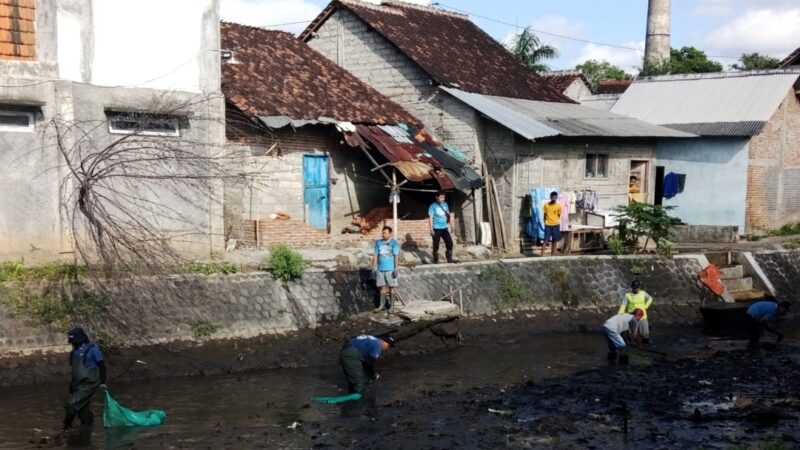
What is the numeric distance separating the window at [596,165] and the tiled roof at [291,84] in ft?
17.5

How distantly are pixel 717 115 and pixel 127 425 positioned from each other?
72.7 feet

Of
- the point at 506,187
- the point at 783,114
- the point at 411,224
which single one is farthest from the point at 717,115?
the point at 411,224

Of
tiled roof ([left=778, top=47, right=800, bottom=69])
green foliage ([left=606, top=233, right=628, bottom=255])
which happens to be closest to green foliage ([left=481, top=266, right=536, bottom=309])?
green foliage ([left=606, top=233, right=628, bottom=255])

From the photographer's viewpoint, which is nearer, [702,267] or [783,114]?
[702,267]

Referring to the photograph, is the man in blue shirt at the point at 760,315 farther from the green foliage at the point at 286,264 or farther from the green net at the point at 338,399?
the green foliage at the point at 286,264

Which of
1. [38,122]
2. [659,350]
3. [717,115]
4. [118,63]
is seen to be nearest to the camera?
[38,122]

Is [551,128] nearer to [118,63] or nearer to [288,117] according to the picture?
[288,117]

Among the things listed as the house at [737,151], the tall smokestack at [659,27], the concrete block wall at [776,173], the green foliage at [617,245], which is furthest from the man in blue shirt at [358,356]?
the tall smokestack at [659,27]

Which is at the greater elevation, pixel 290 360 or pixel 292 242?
pixel 292 242

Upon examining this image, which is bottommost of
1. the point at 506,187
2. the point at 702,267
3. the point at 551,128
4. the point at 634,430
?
the point at 634,430

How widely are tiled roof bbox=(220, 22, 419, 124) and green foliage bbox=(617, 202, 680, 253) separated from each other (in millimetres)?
6397

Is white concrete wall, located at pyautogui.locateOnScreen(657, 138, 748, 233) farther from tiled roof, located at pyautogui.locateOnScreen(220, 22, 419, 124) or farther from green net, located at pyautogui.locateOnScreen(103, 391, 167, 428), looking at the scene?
green net, located at pyautogui.locateOnScreen(103, 391, 167, 428)

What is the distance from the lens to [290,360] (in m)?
15.6

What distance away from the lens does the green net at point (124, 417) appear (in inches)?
455
